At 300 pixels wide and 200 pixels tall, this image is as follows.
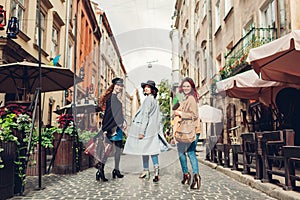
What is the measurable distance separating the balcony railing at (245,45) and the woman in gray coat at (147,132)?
5257mm

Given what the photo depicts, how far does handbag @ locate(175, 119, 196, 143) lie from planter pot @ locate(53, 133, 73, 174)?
2.81 metres

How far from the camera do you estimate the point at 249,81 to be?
7855 millimetres

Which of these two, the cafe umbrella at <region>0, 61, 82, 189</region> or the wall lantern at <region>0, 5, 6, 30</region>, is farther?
the wall lantern at <region>0, 5, 6, 30</region>

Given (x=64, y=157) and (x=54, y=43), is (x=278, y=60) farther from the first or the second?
(x=54, y=43)

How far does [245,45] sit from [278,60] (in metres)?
5.44

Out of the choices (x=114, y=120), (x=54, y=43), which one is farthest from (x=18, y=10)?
(x=114, y=120)

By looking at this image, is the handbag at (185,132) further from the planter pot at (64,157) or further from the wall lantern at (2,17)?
the wall lantern at (2,17)

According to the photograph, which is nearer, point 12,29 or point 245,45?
point 12,29

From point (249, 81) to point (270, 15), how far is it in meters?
3.94

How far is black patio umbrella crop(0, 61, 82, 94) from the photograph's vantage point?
5.91 meters

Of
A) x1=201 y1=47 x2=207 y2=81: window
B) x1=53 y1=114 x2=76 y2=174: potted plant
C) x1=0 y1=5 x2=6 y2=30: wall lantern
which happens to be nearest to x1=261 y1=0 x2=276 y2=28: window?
x1=53 y1=114 x2=76 y2=174: potted plant

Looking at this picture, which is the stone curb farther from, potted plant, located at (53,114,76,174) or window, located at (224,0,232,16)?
window, located at (224,0,232,16)

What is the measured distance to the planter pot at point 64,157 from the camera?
282 inches

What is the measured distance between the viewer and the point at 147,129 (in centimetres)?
609
